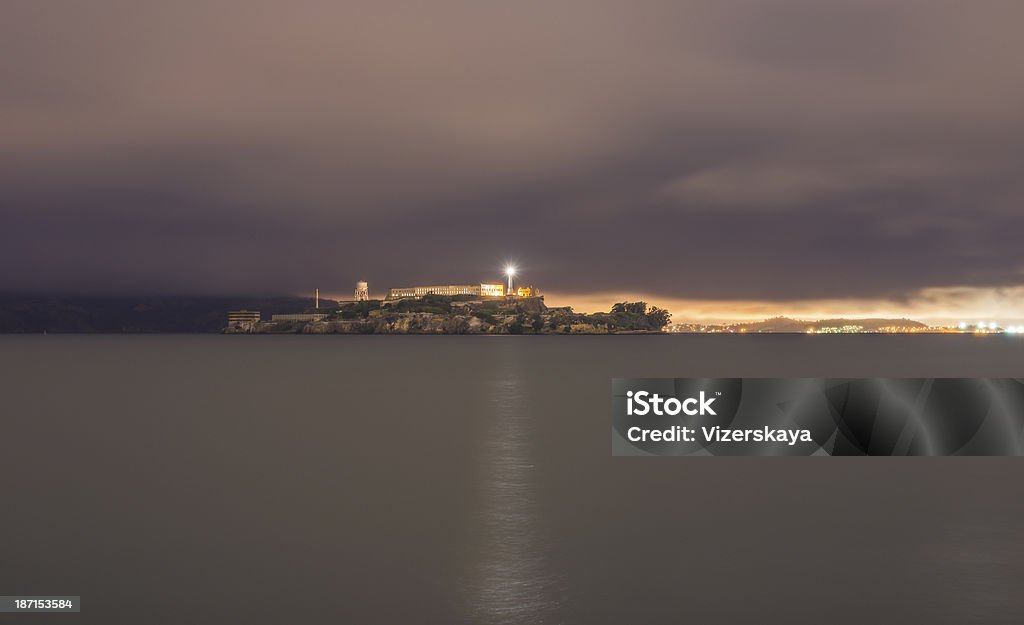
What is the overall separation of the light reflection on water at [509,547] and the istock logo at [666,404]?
491cm

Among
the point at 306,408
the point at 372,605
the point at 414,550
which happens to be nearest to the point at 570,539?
the point at 414,550

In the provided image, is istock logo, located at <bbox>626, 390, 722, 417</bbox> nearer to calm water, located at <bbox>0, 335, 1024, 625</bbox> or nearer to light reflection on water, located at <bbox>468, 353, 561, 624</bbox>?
calm water, located at <bbox>0, 335, 1024, 625</bbox>

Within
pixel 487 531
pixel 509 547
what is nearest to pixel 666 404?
pixel 487 531

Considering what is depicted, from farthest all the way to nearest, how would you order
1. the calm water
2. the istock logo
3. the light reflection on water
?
the istock logo < the calm water < the light reflection on water

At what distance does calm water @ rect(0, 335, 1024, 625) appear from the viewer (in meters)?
16.0

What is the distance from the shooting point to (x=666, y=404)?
25266 millimetres

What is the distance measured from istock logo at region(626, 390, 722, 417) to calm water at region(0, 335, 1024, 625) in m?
3.17

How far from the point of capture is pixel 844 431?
30391 millimetres

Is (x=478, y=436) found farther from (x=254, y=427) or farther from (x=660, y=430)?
(x=660, y=430)

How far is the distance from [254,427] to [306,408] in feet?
41.1

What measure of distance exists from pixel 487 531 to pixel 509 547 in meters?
1.93

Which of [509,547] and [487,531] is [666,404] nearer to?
[487,531]

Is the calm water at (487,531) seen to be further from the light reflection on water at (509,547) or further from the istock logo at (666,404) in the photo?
the istock logo at (666,404)

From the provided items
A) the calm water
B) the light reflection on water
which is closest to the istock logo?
the calm water
